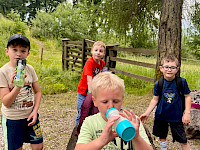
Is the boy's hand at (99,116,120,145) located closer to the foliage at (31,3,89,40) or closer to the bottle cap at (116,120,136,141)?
the bottle cap at (116,120,136,141)

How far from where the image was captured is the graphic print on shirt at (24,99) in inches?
79.5

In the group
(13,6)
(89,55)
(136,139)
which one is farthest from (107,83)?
(13,6)

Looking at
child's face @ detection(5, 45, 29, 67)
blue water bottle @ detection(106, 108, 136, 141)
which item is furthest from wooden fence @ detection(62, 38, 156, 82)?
blue water bottle @ detection(106, 108, 136, 141)

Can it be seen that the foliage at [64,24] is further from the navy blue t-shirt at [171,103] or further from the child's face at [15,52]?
the child's face at [15,52]

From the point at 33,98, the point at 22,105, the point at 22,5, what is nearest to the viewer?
the point at 22,105

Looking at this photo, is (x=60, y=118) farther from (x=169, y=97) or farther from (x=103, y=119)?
(x=103, y=119)

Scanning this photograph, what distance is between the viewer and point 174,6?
5078 mm

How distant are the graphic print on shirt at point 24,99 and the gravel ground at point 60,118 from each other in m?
1.70

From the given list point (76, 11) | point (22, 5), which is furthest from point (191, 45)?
point (22, 5)

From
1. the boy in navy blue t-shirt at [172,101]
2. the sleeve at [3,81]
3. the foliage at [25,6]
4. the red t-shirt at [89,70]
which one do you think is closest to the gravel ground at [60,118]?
the boy in navy blue t-shirt at [172,101]

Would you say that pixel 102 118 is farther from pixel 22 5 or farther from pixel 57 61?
pixel 22 5

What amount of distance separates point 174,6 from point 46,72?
18.7 feet

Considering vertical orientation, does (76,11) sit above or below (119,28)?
above

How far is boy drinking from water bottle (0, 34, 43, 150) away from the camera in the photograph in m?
1.94
